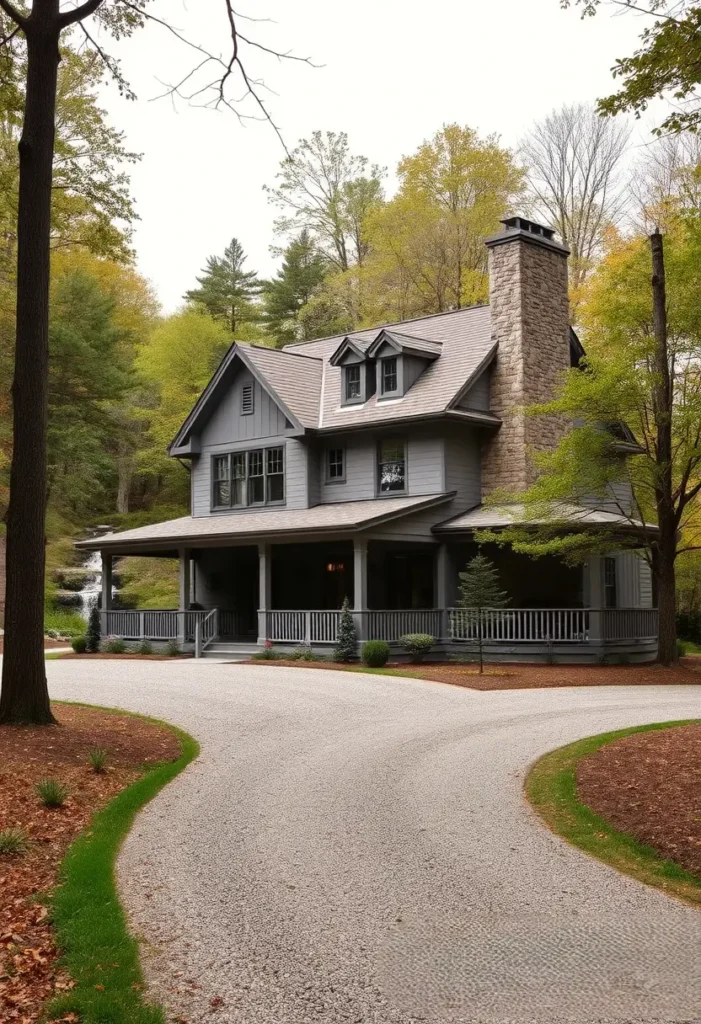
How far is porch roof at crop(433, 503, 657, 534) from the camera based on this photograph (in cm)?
2323

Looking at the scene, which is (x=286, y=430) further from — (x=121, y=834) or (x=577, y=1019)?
(x=577, y=1019)

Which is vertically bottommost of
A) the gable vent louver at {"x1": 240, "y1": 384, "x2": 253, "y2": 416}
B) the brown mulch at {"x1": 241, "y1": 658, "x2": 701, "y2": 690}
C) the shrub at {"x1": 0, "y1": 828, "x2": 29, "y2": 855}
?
the shrub at {"x1": 0, "y1": 828, "x2": 29, "y2": 855}

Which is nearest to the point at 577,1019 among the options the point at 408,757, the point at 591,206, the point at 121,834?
the point at 121,834

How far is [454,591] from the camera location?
1083 inches

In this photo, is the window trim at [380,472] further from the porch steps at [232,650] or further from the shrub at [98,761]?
the shrub at [98,761]

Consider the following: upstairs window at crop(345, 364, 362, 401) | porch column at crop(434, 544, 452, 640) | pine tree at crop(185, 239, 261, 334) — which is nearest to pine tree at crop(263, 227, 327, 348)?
pine tree at crop(185, 239, 261, 334)

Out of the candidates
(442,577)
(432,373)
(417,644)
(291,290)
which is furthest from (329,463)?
(291,290)

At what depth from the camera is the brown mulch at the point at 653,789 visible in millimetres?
8023

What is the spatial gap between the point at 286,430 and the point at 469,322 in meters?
6.43

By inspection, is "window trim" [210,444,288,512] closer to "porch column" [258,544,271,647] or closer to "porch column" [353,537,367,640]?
"porch column" [258,544,271,647]

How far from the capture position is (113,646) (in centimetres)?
2931

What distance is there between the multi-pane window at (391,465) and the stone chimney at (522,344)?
2285mm

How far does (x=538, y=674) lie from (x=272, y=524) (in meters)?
8.76

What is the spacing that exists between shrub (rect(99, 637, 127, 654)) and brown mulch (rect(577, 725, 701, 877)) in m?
19.5
